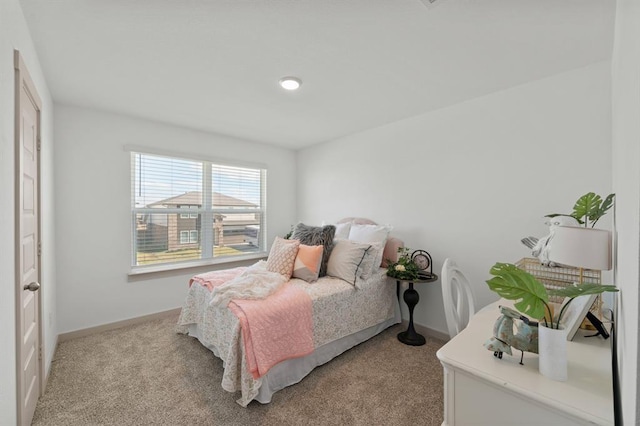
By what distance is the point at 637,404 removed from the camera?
461 mm

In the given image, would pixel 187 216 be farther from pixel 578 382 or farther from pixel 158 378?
pixel 578 382

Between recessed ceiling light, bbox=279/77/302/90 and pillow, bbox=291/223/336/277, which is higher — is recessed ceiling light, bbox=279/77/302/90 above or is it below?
above

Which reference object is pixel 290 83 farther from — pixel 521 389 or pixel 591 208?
pixel 521 389

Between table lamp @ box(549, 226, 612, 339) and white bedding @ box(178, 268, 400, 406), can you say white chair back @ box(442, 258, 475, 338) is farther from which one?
white bedding @ box(178, 268, 400, 406)

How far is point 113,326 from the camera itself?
9.73 ft

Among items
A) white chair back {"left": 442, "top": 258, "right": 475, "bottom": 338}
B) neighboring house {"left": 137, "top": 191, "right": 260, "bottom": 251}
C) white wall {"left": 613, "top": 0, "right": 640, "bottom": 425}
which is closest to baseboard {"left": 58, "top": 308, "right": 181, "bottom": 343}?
neighboring house {"left": 137, "top": 191, "right": 260, "bottom": 251}

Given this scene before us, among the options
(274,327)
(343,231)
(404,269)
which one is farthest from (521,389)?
(343,231)

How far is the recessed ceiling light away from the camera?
220cm

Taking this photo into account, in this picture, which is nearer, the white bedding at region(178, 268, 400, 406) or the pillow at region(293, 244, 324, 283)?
the white bedding at region(178, 268, 400, 406)

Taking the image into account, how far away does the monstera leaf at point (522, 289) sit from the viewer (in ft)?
2.96

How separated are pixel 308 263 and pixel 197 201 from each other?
2.00 m

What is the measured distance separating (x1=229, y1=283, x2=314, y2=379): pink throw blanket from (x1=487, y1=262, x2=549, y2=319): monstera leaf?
1.46 meters

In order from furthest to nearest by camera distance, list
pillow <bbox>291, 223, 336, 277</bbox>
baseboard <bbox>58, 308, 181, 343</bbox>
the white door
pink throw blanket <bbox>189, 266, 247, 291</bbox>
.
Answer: pillow <bbox>291, 223, 336, 277</bbox> → baseboard <bbox>58, 308, 181, 343</bbox> → pink throw blanket <bbox>189, 266, 247, 291</bbox> → the white door
